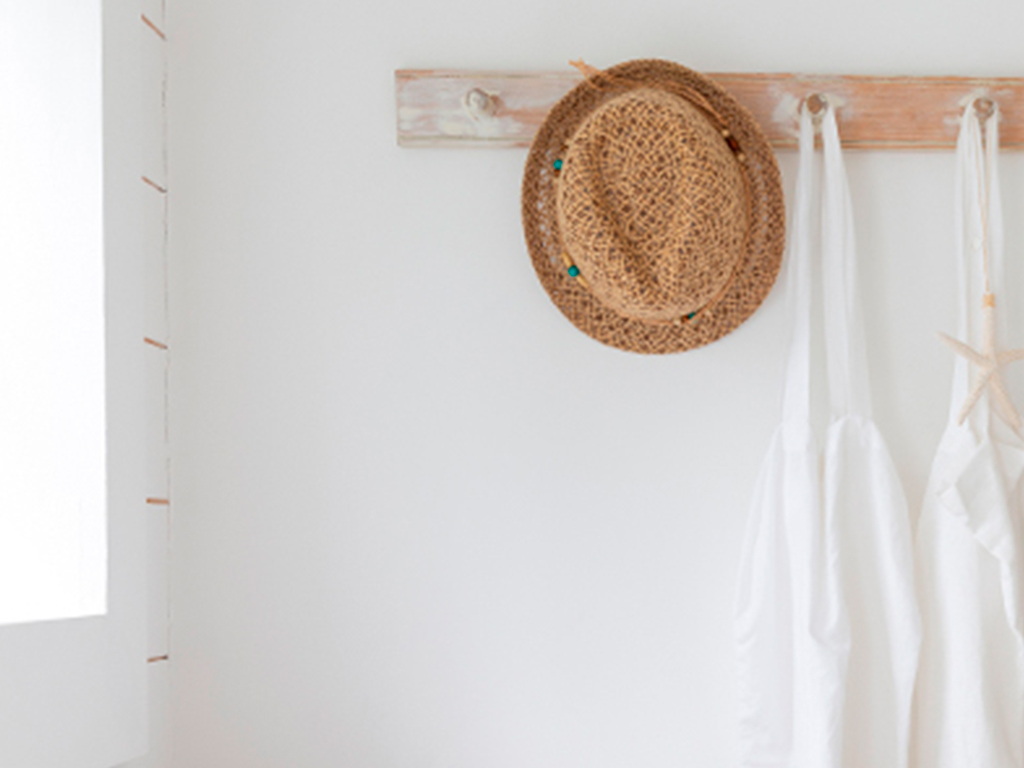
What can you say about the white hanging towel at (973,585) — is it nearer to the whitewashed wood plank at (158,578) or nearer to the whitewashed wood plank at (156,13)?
the whitewashed wood plank at (158,578)

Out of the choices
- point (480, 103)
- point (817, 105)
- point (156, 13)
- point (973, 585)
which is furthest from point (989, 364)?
point (156, 13)

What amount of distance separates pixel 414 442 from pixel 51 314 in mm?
530

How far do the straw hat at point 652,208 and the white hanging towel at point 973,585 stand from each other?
0.34 metres

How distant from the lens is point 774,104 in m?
→ 1.57

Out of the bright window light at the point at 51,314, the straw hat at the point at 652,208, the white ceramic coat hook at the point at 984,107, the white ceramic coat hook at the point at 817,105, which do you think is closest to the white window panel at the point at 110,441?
the bright window light at the point at 51,314

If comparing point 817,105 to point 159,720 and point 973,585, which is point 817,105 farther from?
point 159,720

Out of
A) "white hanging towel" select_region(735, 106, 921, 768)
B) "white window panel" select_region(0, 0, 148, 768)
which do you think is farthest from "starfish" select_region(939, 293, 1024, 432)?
"white window panel" select_region(0, 0, 148, 768)

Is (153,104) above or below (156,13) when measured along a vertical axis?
below

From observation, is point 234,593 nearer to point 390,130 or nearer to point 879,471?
point 390,130

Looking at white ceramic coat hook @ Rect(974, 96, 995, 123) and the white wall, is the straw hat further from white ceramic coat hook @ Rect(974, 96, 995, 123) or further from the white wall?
white ceramic coat hook @ Rect(974, 96, 995, 123)

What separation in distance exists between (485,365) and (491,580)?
31 centimetres

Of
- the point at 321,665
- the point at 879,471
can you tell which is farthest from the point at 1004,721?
the point at 321,665

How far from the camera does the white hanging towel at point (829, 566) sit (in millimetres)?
1452

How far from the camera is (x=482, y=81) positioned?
1.54m
